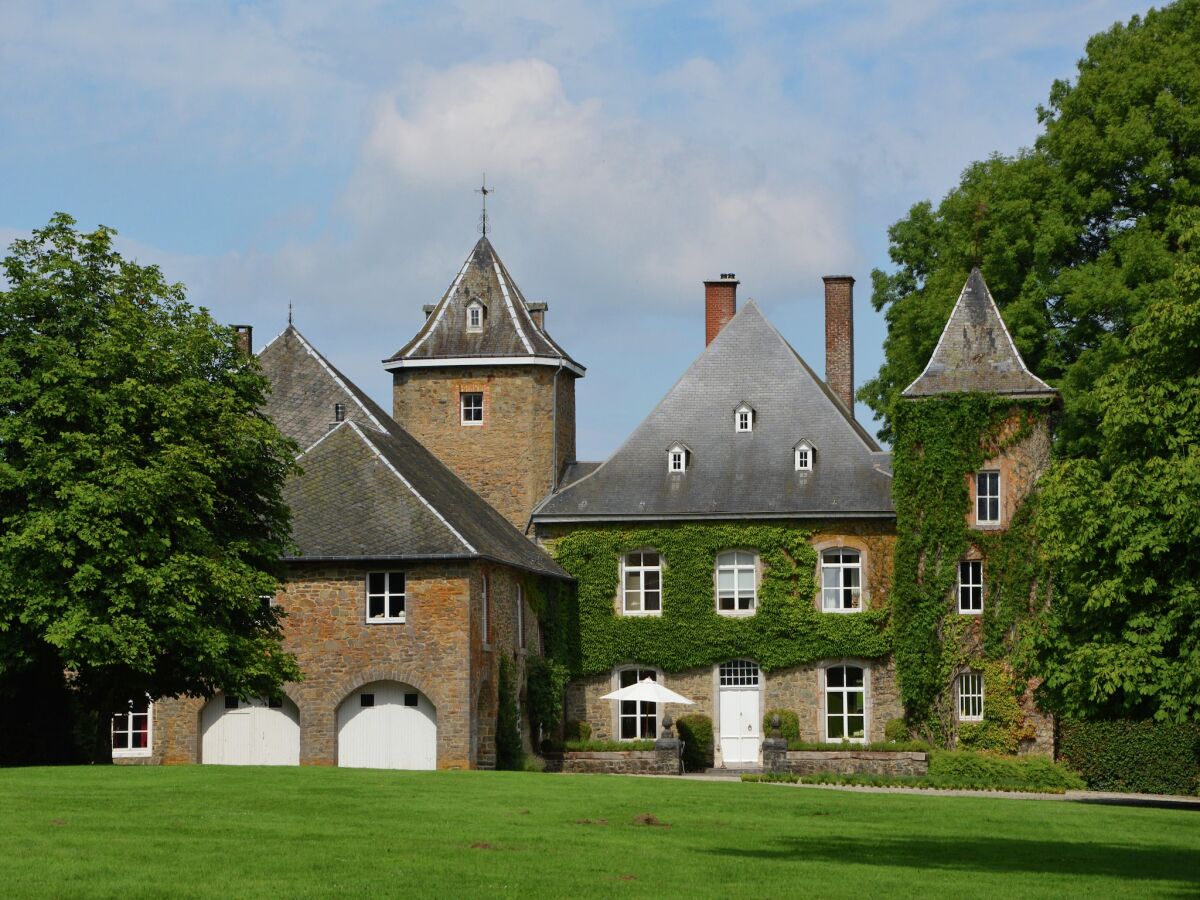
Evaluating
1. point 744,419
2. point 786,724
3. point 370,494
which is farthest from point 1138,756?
point 370,494

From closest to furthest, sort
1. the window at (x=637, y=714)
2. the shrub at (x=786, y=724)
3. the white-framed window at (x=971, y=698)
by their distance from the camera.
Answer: the white-framed window at (x=971, y=698), the shrub at (x=786, y=724), the window at (x=637, y=714)

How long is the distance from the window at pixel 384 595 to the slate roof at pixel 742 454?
7093mm

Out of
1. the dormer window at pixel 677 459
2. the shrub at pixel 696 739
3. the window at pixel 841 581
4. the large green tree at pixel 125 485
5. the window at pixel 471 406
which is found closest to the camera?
the large green tree at pixel 125 485

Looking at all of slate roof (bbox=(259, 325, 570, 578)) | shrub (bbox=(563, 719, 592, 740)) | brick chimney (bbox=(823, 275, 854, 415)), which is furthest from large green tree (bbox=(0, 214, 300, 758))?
brick chimney (bbox=(823, 275, 854, 415))

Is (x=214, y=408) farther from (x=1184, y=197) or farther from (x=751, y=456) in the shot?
(x=1184, y=197)

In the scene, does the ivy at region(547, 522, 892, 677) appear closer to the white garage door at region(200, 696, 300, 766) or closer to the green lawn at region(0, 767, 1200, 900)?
the white garage door at region(200, 696, 300, 766)

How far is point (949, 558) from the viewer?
142ft

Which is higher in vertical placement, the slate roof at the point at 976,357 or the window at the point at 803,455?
the slate roof at the point at 976,357

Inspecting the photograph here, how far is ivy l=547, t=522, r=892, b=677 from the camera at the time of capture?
44562 millimetres

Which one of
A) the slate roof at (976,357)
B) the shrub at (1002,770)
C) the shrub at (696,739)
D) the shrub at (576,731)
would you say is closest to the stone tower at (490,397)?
the shrub at (576,731)

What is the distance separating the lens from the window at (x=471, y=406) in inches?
1924

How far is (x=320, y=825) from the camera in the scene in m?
21.9

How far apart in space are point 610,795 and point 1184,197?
71.2ft

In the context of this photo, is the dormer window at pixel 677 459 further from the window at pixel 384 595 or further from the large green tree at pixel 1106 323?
the window at pixel 384 595
